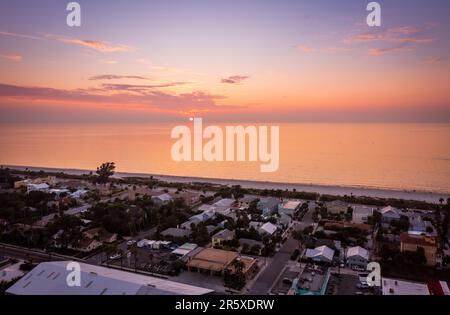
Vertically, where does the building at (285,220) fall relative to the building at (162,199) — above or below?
below

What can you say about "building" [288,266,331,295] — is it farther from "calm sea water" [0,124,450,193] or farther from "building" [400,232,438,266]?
"calm sea water" [0,124,450,193]

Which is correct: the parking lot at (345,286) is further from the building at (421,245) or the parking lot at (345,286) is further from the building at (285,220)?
the building at (285,220)

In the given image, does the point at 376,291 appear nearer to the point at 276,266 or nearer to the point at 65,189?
the point at 276,266

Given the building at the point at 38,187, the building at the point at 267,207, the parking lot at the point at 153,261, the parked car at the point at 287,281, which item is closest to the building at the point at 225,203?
the building at the point at 267,207

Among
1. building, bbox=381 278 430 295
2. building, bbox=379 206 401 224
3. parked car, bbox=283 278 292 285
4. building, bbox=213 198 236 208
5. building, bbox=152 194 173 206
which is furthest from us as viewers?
building, bbox=152 194 173 206

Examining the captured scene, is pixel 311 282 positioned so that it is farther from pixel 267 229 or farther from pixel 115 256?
pixel 115 256

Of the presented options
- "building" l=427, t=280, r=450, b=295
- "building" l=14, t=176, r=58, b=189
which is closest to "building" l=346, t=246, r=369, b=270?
"building" l=427, t=280, r=450, b=295
